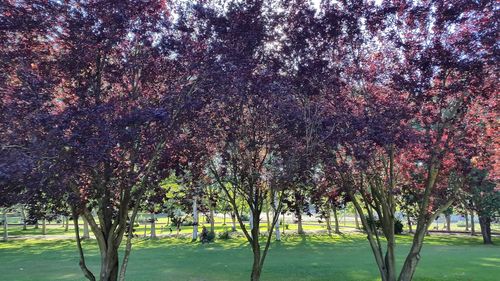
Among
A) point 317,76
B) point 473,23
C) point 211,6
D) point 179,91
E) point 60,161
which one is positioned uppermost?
point 211,6

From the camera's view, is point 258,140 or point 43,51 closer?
point 43,51

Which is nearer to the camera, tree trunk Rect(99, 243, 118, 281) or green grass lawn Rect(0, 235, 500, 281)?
tree trunk Rect(99, 243, 118, 281)

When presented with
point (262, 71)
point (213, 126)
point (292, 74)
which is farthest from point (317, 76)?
point (213, 126)

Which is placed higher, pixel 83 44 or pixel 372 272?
pixel 83 44

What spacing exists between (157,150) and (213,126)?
1237 millimetres

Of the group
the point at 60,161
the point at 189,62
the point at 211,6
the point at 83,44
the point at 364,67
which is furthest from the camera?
the point at 364,67

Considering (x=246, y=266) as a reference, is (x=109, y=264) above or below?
above

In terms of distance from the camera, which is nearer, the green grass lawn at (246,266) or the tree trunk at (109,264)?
the tree trunk at (109,264)

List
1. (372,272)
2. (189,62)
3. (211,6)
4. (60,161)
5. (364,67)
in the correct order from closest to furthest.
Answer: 1. (60,161)
2. (189,62)
3. (211,6)
4. (364,67)
5. (372,272)

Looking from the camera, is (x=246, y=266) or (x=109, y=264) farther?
(x=246, y=266)

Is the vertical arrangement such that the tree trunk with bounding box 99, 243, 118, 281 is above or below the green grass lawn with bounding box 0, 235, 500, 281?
above

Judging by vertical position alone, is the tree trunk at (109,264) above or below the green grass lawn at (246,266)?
above

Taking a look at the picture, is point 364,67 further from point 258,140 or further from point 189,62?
point 189,62

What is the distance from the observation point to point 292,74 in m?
7.82
